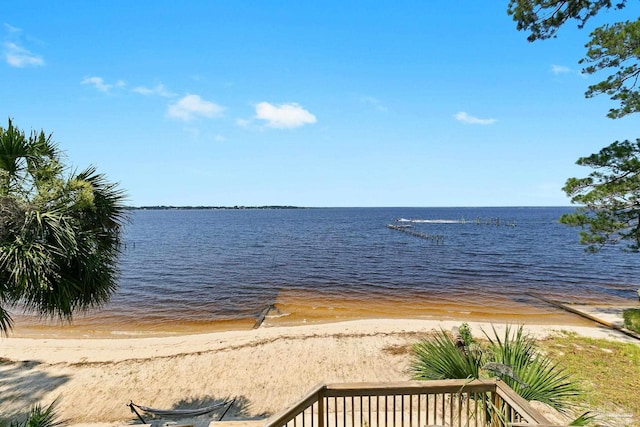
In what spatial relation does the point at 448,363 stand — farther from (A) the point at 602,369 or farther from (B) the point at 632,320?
(B) the point at 632,320

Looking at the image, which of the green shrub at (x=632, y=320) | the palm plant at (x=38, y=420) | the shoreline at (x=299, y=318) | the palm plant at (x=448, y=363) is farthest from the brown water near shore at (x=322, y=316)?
the palm plant at (x=448, y=363)

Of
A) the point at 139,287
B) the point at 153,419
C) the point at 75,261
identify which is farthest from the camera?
the point at 139,287

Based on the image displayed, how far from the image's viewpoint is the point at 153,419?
6.86 metres

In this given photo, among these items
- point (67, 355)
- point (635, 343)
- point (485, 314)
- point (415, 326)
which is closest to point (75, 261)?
point (67, 355)

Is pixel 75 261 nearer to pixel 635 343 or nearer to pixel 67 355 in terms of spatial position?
pixel 67 355

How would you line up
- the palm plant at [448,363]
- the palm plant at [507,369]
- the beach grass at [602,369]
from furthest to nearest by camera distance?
the beach grass at [602,369] → the palm plant at [448,363] → the palm plant at [507,369]

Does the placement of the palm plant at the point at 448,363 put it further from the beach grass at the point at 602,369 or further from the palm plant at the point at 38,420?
the palm plant at the point at 38,420

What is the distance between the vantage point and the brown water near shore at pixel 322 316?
46.5ft

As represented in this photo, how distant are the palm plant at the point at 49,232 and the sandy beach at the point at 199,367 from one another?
3.53 m

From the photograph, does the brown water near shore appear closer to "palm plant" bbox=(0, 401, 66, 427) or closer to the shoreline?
the shoreline

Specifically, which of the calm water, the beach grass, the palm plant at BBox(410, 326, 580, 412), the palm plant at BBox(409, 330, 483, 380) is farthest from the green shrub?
the palm plant at BBox(409, 330, 483, 380)

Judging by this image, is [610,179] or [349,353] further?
[610,179]

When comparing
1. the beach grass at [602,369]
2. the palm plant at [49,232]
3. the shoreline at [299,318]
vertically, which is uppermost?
the palm plant at [49,232]

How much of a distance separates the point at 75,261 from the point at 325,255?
31.8 m
